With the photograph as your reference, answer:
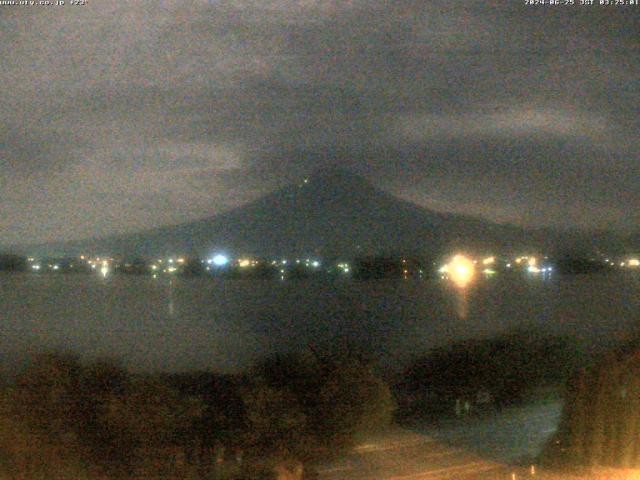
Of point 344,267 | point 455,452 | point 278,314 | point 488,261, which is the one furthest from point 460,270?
point 455,452

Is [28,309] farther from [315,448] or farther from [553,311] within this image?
[315,448]

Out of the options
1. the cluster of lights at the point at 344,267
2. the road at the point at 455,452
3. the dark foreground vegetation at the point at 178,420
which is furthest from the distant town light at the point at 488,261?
the dark foreground vegetation at the point at 178,420

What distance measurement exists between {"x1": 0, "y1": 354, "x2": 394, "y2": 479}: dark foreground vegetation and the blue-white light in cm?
4188

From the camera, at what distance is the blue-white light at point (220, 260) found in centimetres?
5362

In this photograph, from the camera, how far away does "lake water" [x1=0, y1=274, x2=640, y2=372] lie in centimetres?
2500

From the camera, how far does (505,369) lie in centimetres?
2061

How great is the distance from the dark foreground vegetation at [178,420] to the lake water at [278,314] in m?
8.03

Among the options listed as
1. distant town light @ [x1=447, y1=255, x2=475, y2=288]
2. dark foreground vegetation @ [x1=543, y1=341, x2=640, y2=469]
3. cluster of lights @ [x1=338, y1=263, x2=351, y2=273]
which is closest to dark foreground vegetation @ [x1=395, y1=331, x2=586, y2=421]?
dark foreground vegetation @ [x1=543, y1=341, x2=640, y2=469]

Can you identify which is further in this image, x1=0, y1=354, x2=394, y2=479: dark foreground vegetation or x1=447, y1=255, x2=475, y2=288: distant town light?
x1=447, y1=255, x2=475, y2=288: distant town light

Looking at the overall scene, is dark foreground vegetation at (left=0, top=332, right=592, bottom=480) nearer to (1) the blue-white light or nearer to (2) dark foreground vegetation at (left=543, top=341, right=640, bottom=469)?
(2) dark foreground vegetation at (left=543, top=341, right=640, bottom=469)

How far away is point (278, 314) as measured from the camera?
122 feet

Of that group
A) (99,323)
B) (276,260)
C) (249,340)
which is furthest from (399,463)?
(276,260)

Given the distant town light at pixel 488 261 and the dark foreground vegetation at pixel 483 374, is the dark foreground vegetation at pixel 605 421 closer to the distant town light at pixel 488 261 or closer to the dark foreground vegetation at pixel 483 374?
the dark foreground vegetation at pixel 483 374

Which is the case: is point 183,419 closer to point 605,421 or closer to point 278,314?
point 605,421
